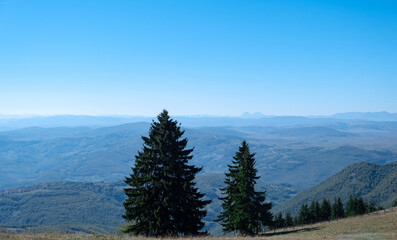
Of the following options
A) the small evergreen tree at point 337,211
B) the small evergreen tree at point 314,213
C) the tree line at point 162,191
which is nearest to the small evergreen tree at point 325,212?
the small evergreen tree at point 314,213

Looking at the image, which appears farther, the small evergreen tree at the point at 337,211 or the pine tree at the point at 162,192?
the small evergreen tree at the point at 337,211

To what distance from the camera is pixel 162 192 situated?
25.8 m

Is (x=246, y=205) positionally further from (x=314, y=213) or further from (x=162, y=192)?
(x=314, y=213)

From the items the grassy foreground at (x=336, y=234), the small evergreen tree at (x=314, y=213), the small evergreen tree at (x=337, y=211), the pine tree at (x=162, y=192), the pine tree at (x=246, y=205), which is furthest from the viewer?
the small evergreen tree at (x=314, y=213)

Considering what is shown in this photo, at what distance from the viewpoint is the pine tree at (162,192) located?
25.2 metres

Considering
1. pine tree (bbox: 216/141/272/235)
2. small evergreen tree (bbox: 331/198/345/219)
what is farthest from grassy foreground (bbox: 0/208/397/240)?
small evergreen tree (bbox: 331/198/345/219)

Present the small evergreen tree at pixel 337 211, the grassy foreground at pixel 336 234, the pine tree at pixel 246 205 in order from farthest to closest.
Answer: the small evergreen tree at pixel 337 211 → the pine tree at pixel 246 205 → the grassy foreground at pixel 336 234

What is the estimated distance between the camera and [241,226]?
3566 cm

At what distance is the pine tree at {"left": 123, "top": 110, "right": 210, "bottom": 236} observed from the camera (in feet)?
82.7

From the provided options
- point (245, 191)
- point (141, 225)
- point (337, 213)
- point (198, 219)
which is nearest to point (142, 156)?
point (141, 225)

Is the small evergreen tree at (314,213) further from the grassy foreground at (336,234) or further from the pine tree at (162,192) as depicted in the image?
the pine tree at (162,192)

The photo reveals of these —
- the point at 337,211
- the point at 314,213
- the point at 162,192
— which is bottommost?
the point at 314,213

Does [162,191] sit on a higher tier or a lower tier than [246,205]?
higher

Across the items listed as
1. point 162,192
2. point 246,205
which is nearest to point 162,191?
point 162,192
